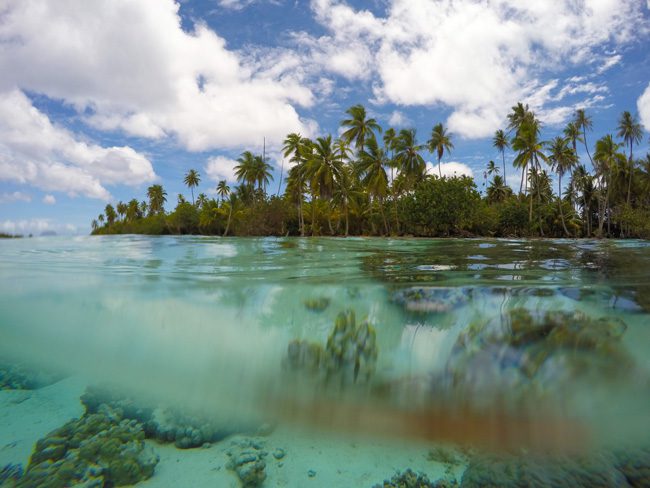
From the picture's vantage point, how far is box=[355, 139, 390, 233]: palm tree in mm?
37125

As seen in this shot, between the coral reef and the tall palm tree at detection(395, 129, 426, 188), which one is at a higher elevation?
the tall palm tree at detection(395, 129, 426, 188)

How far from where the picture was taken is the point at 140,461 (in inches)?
176

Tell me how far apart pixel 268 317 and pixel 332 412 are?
2216 millimetres

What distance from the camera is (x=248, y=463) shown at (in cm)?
435

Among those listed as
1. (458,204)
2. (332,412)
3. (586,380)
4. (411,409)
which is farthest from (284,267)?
(458,204)

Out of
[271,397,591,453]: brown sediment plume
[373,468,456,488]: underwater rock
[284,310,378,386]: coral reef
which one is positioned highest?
[284,310,378,386]: coral reef

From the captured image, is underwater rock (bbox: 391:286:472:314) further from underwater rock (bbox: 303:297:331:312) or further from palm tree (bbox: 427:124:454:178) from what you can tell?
palm tree (bbox: 427:124:454:178)

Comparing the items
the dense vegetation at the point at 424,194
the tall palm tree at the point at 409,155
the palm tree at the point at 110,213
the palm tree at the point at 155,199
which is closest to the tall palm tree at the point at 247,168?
the dense vegetation at the point at 424,194

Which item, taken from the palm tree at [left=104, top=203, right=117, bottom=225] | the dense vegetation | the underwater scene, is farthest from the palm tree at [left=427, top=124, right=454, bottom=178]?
the palm tree at [left=104, top=203, right=117, bottom=225]

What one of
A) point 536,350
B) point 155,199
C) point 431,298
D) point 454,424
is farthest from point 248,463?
point 155,199

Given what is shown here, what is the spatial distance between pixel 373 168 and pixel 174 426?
34.6m

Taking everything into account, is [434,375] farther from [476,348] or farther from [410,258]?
[410,258]

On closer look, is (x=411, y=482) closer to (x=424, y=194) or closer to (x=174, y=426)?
(x=174, y=426)

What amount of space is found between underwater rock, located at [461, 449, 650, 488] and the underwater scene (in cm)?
2
